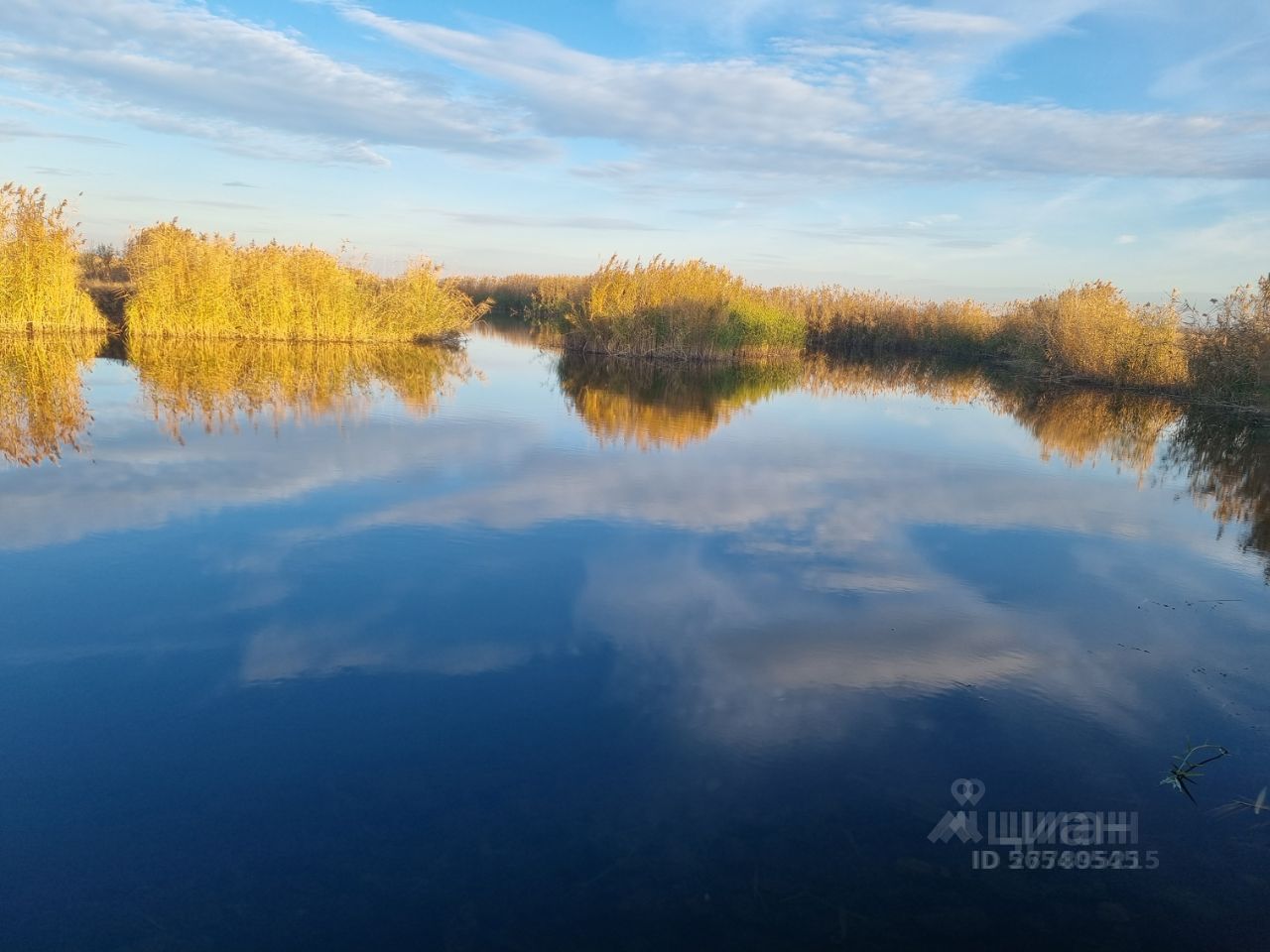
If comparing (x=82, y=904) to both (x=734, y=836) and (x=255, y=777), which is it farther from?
(x=734, y=836)

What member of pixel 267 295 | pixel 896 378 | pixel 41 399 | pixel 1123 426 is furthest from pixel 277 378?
pixel 896 378

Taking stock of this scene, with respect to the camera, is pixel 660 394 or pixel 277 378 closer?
pixel 277 378

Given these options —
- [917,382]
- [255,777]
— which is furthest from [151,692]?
[917,382]

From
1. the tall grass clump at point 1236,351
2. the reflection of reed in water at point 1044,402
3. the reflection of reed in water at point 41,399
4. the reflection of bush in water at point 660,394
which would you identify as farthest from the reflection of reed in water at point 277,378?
the tall grass clump at point 1236,351

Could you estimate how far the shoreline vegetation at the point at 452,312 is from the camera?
1914 cm

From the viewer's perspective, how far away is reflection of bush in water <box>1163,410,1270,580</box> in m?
8.87

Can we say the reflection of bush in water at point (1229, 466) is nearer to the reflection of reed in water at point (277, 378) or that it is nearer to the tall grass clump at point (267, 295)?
the reflection of reed in water at point (277, 378)

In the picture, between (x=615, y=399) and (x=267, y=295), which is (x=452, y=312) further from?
(x=615, y=399)

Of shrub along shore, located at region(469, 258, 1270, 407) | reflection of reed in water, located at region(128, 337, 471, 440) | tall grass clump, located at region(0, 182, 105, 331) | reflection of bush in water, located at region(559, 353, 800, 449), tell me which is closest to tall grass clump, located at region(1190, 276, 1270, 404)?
shrub along shore, located at region(469, 258, 1270, 407)

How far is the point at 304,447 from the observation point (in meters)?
9.37

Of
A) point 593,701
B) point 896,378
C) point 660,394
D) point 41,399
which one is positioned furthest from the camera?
point 896,378

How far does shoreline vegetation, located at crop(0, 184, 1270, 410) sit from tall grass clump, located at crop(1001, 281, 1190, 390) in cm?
5

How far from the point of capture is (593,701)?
4133 mm

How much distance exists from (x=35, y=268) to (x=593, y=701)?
69.7 ft
